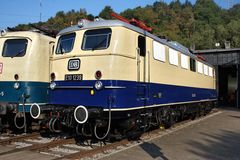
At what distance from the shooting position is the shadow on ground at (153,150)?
9002 millimetres

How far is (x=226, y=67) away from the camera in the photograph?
3859cm

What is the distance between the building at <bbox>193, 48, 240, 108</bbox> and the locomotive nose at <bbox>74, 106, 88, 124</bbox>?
83.4 feet

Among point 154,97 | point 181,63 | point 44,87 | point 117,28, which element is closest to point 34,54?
point 44,87

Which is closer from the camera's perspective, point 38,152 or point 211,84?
point 38,152

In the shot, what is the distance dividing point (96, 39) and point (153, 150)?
348cm

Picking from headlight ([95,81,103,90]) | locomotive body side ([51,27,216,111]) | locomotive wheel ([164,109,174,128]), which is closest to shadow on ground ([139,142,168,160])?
locomotive body side ([51,27,216,111])

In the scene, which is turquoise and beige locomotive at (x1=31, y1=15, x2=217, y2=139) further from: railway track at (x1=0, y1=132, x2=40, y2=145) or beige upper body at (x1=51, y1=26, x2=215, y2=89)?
railway track at (x1=0, y1=132, x2=40, y2=145)

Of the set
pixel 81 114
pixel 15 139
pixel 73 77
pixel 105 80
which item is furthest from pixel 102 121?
pixel 15 139

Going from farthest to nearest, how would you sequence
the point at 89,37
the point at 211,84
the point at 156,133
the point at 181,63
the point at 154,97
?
the point at 211,84 → the point at 181,63 → the point at 156,133 → the point at 154,97 → the point at 89,37

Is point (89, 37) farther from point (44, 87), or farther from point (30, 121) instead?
point (30, 121)

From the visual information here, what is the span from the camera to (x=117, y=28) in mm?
9836

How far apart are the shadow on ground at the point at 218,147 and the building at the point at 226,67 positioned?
70.2 feet

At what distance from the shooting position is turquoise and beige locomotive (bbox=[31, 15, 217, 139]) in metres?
9.52

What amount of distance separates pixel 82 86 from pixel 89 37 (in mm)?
1470
